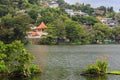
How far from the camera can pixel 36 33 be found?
346ft

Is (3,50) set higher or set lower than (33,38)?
higher

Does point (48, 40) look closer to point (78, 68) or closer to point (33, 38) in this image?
point (33, 38)

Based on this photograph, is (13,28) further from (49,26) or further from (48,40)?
(49,26)

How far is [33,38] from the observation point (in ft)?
338

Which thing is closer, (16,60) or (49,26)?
(16,60)

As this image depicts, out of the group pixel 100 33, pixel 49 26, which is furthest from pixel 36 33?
pixel 100 33

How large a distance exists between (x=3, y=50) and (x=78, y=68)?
10.2m

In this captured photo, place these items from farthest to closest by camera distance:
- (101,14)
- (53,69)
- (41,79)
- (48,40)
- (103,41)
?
(101,14)
(103,41)
(48,40)
(53,69)
(41,79)

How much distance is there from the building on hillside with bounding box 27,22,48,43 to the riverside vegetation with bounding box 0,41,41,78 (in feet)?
197

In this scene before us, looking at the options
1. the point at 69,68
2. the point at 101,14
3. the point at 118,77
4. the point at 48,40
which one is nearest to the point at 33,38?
the point at 48,40

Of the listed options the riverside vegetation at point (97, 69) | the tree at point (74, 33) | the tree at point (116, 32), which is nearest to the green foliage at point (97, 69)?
the riverside vegetation at point (97, 69)

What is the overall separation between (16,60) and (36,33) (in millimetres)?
68144

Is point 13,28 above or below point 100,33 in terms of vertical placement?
above

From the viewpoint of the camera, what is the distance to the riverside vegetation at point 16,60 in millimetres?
36188
